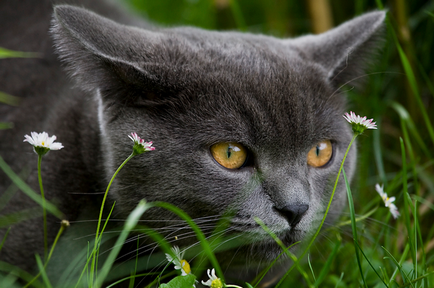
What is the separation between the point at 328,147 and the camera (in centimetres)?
164

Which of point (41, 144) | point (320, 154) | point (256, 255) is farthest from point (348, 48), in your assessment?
point (41, 144)

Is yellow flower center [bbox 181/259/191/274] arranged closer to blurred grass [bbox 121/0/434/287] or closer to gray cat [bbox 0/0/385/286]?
gray cat [bbox 0/0/385/286]

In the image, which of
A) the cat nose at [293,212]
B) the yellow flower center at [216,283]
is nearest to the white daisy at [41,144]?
the yellow flower center at [216,283]

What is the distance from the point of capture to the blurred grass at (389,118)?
1869 mm

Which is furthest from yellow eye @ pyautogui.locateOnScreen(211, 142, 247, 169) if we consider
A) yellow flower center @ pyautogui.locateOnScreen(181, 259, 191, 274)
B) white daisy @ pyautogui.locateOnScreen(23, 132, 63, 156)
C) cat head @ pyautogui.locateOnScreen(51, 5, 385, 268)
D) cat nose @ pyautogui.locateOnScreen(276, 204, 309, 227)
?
white daisy @ pyautogui.locateOnScreen(23, 132, 63, 156)

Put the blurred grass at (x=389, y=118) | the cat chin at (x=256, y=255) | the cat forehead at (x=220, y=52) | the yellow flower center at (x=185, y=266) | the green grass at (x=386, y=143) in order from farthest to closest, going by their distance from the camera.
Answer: the blurred grass at (x=389, y=118) < the green grass at (x=386, y=143) < the cat forehead at (x=220, y=52) < the cat chin at (x=256, y=255) < the yellow flower center at (x=185, y=266)

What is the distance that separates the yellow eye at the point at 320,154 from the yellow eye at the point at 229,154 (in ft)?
0.88

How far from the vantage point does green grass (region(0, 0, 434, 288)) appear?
1.74 m

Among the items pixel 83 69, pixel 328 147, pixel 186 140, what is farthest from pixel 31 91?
pixel 328 147

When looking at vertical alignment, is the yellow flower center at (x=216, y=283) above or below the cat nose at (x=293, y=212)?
below

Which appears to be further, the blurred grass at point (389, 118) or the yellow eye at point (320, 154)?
the blurred grass at point (389, 118)

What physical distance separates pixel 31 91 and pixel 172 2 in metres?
1.97

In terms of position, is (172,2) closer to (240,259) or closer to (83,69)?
(83,69)

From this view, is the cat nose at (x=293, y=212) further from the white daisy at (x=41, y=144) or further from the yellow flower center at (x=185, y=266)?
the white daisy at (x=41, y=144)
